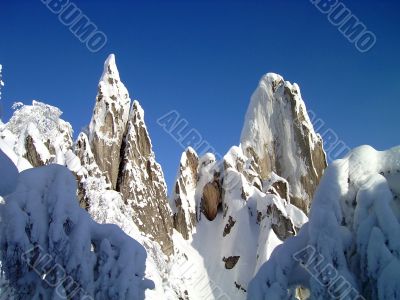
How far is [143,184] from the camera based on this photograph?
3272cm

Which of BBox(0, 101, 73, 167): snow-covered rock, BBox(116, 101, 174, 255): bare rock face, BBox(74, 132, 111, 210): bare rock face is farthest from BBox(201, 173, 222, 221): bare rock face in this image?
BBox(0, 101, 73, 167): snow-covered rock

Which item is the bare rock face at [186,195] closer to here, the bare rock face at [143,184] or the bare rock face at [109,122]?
the bare rock face at [143,184]

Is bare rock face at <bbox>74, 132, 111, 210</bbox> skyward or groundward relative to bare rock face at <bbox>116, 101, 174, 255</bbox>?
groundward

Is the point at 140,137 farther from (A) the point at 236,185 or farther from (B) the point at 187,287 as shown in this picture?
(B) the point at 187,287

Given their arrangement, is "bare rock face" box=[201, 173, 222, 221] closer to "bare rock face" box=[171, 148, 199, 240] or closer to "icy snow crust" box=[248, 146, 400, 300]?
"bare rock face" box=[171, 148, 199, 240]

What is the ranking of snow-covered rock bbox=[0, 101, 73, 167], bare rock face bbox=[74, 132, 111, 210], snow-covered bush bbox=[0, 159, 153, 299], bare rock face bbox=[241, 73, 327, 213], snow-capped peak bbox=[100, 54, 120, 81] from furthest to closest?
bare rock face bbox=[241, 73, 327, 213]
snow-capped peak bbox=[100, 54, 120, 81]
snow-covered rock bbox=[0, 101, 73, 167]
bare rock face bbox=[74, 132, 111, 210]
snow-covered bush bbox=[0, 159, 153, 299]

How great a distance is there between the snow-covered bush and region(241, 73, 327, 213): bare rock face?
116ft

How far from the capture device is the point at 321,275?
973cm

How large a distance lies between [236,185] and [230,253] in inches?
224

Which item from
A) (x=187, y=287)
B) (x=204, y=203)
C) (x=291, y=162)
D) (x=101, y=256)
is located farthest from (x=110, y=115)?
(x=101, y=256)

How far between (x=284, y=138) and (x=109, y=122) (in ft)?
70.2

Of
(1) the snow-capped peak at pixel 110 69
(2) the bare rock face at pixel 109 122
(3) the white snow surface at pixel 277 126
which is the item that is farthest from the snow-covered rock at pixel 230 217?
(1) the snow-capped peak at pixel 110 69

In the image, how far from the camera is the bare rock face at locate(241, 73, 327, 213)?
45.4m

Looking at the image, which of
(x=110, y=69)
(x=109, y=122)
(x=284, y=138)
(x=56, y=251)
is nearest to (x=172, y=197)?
(x=109, y=122)
